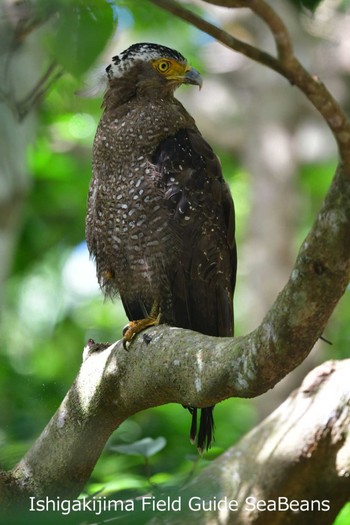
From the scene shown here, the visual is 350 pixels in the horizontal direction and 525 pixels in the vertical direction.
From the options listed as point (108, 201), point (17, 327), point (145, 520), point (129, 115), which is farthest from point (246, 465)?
point (17, 327)

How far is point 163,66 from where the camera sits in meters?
4.70

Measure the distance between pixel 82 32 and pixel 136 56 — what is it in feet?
8.22

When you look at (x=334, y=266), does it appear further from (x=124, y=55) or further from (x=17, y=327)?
(x=17, y=327)

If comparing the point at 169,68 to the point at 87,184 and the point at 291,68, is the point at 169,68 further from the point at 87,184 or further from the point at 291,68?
the point at 87,184

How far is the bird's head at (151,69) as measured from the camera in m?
4.66

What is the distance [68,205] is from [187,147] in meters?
6.43

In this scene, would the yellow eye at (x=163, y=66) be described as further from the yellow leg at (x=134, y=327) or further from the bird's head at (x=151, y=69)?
the yellow leg at (x=134, y=327)

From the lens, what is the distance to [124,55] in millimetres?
4691

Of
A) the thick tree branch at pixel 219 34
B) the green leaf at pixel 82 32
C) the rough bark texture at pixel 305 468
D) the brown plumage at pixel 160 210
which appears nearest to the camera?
the thick tree branch at pixel 219 34

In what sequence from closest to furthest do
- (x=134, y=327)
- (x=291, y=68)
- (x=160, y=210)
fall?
1. (x=291, y=68)
2. (x=134, y=327)
3. (x=160, y=210)

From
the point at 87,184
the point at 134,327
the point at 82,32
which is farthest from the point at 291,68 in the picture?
the point at 87,184

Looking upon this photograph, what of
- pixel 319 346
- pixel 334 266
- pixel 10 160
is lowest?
pixel 319 346

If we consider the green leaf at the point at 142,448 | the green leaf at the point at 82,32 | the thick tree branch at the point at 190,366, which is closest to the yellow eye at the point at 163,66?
the thick tree branch at the point at 190,366

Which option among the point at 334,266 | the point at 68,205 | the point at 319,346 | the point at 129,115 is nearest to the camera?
the point at 334,266
